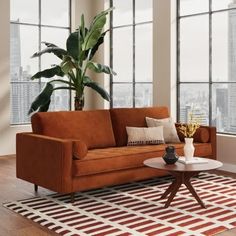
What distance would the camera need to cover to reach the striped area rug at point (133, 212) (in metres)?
3.61

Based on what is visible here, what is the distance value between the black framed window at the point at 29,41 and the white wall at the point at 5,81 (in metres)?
0.20

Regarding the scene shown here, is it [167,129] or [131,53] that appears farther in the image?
[131,53]

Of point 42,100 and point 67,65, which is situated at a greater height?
point 67,65

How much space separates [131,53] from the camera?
7941mm

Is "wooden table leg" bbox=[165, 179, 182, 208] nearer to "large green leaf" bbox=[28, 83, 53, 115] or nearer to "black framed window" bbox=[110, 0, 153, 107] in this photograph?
"large green leaf" bbox=[28, 83, 53, 115]

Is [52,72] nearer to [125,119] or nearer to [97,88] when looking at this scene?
[97,88]

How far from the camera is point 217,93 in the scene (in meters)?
6.38

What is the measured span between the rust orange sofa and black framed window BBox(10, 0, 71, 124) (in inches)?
104

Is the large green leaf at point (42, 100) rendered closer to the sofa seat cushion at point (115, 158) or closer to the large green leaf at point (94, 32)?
the large green leaf at point (94, 32)

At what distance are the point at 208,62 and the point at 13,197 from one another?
11.5 ft

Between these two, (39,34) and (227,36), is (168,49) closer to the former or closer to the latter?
(227,36)

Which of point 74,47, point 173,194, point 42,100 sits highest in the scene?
point 74,47

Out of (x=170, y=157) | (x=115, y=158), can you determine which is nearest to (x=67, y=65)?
(x=115, y=158)

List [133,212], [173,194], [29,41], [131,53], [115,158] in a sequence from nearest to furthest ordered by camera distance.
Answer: [133,212] < [173,194] < [115,158] < [29,41] < [131,53]
